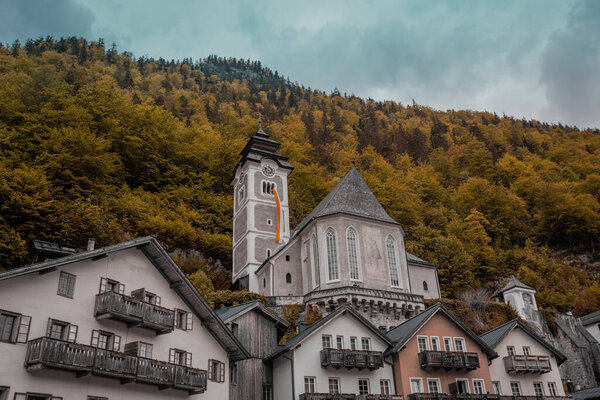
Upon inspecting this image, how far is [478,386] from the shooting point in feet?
92.3

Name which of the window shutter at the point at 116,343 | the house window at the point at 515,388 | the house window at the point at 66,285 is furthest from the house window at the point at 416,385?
the house window at the point at 66,285

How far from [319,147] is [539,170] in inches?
1585

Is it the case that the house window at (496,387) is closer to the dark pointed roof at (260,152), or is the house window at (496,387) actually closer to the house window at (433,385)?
the house window at (433,385)

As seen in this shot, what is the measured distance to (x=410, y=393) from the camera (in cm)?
2630

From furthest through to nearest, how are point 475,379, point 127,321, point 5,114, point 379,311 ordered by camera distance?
1. point 5,114
2. point 379,311
3. point 475,379
4. point 127,321

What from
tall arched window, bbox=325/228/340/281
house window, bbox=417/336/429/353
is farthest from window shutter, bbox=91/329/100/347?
tall arched window, bbox=325/228/340/281

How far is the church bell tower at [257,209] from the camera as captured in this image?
1965 inches

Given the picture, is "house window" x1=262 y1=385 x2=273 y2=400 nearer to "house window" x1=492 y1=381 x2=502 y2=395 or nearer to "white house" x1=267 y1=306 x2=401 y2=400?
"white house" x1=267 y1=306 x2=401 y2=400

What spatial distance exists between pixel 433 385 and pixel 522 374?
681 cm

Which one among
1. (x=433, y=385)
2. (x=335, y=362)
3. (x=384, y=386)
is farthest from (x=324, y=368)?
(x=433, y=385)

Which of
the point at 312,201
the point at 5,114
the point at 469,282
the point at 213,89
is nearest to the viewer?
the point at 5,114

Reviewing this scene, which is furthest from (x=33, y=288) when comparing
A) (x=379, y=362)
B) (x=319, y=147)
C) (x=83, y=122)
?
(x=319, y=147)

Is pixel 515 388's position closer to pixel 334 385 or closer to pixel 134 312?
pixel 334 385

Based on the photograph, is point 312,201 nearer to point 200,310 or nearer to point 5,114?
point 5,114
